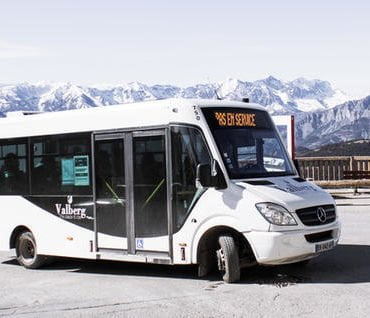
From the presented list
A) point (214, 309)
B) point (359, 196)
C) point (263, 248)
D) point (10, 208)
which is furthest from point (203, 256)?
point (359, 196)

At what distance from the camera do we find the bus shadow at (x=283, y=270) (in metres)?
8.88

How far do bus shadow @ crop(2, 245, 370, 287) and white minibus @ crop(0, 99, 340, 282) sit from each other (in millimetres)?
337

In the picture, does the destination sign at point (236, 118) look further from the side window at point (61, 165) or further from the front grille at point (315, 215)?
the side window at point (61, 165)

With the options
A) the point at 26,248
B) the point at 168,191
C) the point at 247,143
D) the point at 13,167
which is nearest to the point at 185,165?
the point at 168,191

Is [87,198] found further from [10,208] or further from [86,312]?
[86,312]

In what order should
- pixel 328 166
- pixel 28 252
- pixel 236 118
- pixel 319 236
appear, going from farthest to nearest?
pixel 328 166 → pixel 28 252 → pixel 236 118 → pixel 319 236

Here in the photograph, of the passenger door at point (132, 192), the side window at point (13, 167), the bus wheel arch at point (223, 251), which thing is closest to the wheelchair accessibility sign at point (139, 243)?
the passenger door at point (132, 192)

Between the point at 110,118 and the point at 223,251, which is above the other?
the point at 110,118

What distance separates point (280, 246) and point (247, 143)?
5.51 ft

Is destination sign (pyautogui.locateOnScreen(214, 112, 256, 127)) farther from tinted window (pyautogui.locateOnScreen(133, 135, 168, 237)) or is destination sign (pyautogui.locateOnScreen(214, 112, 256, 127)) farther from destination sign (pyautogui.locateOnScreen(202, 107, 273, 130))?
tinted window (pyautogui.locateOnScreen(133, 135, 168, 237))

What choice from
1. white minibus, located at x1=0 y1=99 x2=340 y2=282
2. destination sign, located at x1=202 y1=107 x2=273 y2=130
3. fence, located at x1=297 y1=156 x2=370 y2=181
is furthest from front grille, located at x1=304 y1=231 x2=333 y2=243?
fence, located at x1=297 y1=156 x2=370 y2=181

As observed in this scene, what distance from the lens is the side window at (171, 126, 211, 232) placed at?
9156mm

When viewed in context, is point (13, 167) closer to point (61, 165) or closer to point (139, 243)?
point (61, 165)

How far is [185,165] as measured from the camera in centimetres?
927
